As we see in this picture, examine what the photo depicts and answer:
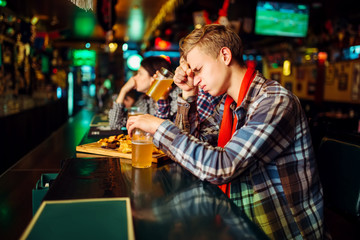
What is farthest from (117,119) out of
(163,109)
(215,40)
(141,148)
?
(215,40)

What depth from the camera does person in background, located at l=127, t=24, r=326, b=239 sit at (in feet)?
4.15

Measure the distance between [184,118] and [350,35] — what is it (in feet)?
21.2

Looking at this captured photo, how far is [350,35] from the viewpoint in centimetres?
702

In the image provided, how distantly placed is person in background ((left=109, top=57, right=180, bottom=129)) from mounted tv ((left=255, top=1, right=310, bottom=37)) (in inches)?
88.1

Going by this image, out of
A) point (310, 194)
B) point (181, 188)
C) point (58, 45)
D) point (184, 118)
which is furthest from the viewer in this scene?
point (58, 45)

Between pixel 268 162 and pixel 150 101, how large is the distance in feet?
8.65

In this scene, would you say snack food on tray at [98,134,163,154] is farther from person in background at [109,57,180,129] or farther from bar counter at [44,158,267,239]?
person in background at [109,57,180,129]

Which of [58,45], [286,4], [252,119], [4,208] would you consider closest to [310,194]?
[252,119]

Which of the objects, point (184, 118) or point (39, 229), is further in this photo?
point (184, 118)

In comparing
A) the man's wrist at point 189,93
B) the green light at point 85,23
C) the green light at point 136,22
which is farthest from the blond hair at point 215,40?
the green light at point 85,23

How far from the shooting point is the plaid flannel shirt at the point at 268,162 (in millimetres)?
1259

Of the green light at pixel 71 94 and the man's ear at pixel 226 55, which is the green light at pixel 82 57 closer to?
the green light at pixel 71 94

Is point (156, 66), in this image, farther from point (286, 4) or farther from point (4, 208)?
point (286, 4)

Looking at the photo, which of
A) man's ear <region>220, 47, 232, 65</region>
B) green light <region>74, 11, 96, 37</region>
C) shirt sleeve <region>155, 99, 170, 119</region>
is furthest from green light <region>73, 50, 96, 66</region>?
man's ear <region>220, 47, 232, 65</region>
